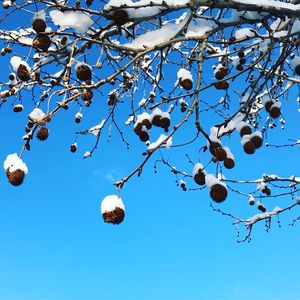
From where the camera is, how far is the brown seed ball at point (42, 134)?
2428 mm

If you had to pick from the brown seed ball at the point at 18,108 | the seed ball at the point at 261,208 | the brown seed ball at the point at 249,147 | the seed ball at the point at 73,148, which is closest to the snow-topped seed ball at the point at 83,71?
the brown seed ball at the point at 249,147

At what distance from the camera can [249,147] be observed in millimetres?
2783

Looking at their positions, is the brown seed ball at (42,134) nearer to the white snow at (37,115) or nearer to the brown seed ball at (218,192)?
the white snow at (37,115)

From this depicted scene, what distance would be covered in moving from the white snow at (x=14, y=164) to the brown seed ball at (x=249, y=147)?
4.59ft

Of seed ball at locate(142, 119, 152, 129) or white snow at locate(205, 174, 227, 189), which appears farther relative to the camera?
seed ball at locate(142, 119, 152, 129)

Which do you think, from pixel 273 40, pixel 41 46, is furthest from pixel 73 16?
pixel 273 40

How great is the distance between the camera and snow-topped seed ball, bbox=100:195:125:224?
200 cm

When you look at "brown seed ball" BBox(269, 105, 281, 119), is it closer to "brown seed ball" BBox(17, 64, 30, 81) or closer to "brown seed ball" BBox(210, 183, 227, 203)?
"brown seed ball" BBox(210, 183, 227, 203)

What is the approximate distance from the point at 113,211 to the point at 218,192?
0.62 meters

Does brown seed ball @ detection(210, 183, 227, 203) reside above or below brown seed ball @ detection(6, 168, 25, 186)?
above

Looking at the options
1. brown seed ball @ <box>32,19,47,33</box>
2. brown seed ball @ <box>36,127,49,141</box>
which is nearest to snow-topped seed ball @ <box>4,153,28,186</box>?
brown seed ball @ <box>36,127,49,141</box>

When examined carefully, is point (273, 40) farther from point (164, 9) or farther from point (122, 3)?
point (122, 3)

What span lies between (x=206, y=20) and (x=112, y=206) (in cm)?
164

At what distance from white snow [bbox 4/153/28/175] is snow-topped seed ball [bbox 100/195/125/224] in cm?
49
